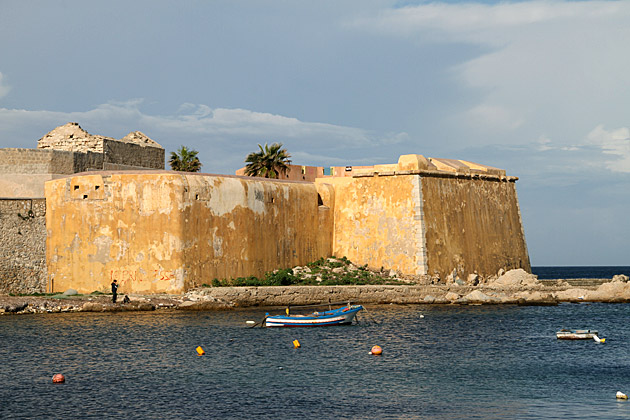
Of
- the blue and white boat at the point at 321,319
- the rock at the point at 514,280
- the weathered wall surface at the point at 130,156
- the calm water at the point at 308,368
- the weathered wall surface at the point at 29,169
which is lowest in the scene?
the calm water at the point at 308,368

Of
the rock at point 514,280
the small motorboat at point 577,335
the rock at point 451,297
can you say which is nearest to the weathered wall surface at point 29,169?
the rock at point 451,297

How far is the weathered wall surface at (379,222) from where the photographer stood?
38500mm

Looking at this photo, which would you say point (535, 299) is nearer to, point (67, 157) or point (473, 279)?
point (473, 279)

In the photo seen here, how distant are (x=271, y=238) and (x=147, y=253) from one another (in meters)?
6.53

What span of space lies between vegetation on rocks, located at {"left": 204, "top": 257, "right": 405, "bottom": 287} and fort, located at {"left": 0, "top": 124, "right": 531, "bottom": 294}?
0.49 m

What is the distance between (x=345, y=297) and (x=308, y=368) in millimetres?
14753

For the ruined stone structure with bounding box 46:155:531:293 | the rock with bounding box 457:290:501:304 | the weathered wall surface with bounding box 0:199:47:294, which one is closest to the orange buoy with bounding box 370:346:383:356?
the ruined stone structure with bounding box 46:155:531:293

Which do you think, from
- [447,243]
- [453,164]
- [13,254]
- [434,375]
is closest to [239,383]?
[434,375]

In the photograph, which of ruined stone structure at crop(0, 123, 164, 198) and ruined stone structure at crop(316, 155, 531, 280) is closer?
ruined stone structure at crop(0, 123, 164, 198)

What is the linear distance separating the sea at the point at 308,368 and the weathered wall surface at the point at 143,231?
9.16 feet

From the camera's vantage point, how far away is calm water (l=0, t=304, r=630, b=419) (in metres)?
15.9

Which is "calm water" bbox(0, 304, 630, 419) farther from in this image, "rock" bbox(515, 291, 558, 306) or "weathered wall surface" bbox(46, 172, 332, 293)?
"rock" bbox(515, 291, 558, 306)

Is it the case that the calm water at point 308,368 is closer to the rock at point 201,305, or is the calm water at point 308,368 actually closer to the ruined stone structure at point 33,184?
the rock at point 201,305

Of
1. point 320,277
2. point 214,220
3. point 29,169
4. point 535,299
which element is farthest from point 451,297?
point 29,169
